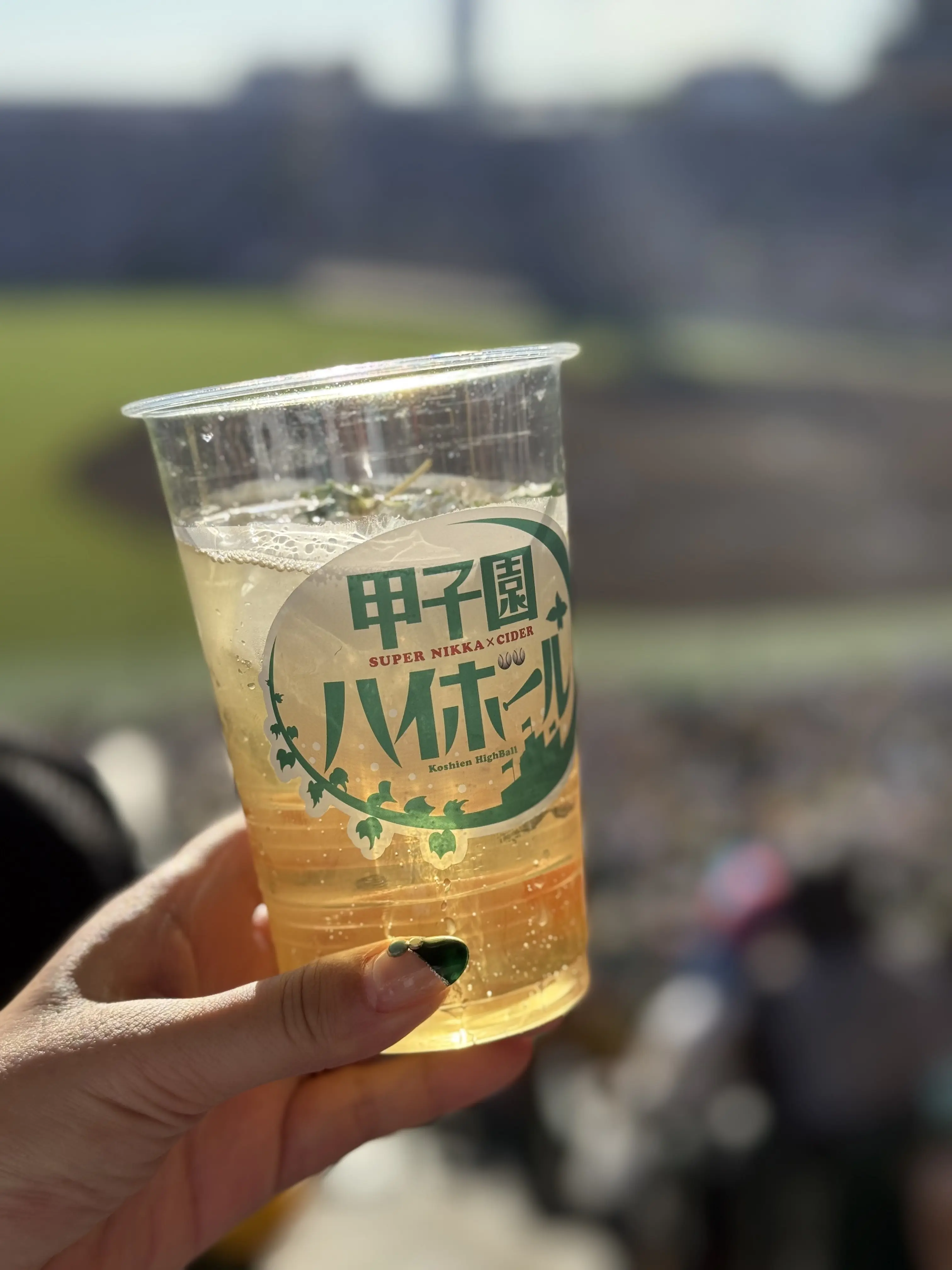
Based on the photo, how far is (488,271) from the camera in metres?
2.28

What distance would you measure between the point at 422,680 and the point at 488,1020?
27cm

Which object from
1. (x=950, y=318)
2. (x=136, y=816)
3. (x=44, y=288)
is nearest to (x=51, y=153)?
(x=44, y=288)

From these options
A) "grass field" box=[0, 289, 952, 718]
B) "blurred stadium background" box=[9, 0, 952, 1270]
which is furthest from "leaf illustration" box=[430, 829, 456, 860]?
"grass field" box=[0, 289, 952, 718]

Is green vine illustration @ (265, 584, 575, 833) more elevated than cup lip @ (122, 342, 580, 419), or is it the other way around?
cup lip @ (122, 342, 580, 419)

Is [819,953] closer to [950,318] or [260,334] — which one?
[950,318]

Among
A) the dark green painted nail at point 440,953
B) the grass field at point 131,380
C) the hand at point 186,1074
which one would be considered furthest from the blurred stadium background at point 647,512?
the dark green painted nail at point 440,953

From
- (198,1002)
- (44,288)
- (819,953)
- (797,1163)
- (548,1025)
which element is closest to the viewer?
(198,1002)

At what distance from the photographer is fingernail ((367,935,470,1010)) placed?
2.31 feet

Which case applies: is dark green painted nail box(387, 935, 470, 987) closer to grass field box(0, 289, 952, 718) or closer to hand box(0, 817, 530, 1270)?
hand box(0, 817, 530, 1270)

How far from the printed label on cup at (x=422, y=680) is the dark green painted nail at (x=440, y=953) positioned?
0.06 meters

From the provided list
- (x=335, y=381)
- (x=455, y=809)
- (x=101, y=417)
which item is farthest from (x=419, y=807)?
(x=101, y=417)

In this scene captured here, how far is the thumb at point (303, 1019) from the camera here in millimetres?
702

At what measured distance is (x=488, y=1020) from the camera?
0.82 metres

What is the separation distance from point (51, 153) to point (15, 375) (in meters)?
0.41
